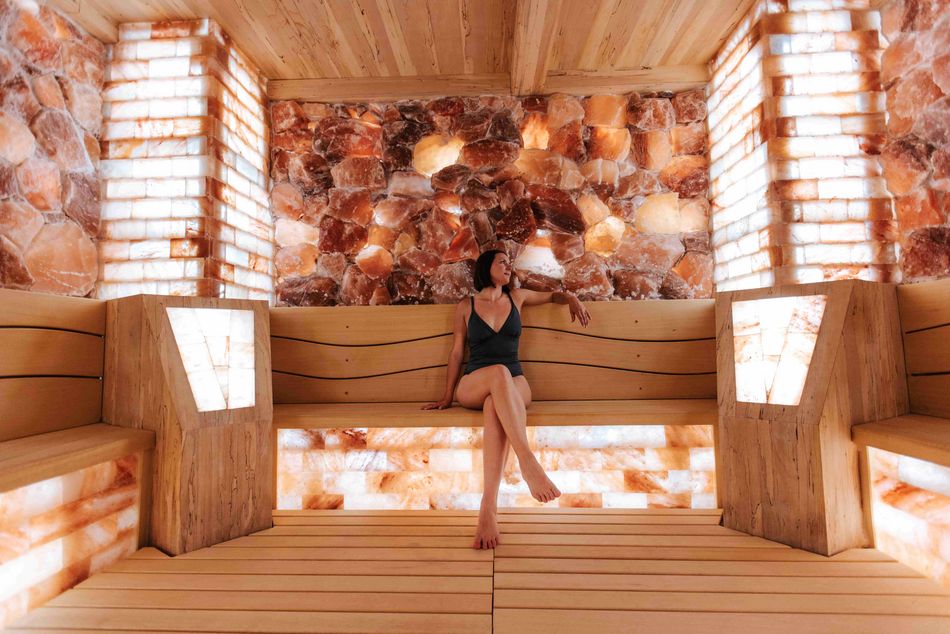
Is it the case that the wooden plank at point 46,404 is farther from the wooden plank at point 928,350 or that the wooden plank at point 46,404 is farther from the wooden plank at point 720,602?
the wooden plank at point 928,350

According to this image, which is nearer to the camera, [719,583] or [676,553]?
[719,583]

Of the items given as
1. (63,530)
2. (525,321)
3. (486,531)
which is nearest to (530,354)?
(525,321)

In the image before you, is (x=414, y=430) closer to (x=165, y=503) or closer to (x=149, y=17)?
(x=165, y=503)

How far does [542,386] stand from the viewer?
2.72 meters

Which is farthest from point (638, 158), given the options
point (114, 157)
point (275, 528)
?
point (114, 157)

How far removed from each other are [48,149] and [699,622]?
3.47 meters

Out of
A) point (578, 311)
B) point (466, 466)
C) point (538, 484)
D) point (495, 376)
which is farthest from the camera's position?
point (578, 311)

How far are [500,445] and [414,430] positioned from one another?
1.40 feet

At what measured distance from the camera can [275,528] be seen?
6.42ft

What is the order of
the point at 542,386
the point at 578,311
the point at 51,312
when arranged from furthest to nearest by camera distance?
the point at 542,386
the point at 578,311
the point at 51,312

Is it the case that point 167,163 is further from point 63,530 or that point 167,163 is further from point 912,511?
point 912,511

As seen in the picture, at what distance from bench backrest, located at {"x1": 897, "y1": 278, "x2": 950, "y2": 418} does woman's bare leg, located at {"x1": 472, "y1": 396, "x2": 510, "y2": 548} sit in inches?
63.5

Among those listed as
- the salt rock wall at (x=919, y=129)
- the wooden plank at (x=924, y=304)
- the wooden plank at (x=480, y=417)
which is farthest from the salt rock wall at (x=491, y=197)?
the wooden plank at (x=924, y=304)

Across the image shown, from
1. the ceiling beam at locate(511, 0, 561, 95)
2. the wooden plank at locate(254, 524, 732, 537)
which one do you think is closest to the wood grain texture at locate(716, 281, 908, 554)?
the wooden plank at locate(254, 524, 732, 537)
